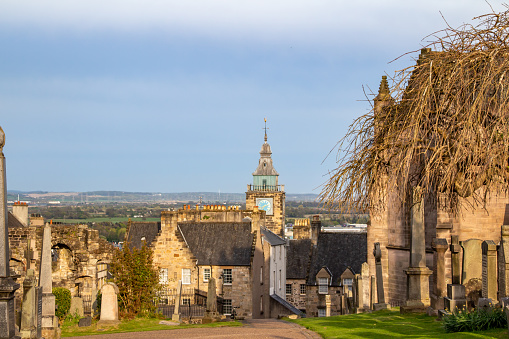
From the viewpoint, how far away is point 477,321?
15.2 meters

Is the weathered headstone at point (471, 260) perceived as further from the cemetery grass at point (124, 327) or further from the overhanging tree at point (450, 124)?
the cemetery grass at point (124, 327)

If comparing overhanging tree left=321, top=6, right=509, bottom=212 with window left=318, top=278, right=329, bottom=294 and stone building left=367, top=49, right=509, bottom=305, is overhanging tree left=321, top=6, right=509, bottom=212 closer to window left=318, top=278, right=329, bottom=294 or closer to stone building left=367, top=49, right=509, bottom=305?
stone building left=367, top=49, right=509, bottom=305

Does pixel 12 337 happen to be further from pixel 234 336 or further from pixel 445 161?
pixel 445 161

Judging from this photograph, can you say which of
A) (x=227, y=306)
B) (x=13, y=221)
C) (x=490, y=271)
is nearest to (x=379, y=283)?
(x=490, y=271)

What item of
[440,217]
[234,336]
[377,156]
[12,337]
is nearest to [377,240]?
[440,217]

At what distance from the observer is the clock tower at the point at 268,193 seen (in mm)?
94000

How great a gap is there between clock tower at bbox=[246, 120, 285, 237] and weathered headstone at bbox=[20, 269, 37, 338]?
2789 inches

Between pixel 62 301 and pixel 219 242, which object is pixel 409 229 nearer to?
pixel 62 301

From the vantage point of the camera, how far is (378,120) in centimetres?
1808

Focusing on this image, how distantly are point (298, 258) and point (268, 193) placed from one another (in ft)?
119

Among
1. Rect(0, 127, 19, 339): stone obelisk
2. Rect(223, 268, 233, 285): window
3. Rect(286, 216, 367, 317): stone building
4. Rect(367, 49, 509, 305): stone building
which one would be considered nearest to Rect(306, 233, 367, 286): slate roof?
Rect(286, 216, 367, 317): stone building

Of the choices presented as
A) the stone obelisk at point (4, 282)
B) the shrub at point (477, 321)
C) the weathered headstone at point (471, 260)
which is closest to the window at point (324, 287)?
the weathered headstone at point (471, 260)

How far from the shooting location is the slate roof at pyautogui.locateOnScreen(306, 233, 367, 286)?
57.7m

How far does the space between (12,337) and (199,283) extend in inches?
1231
